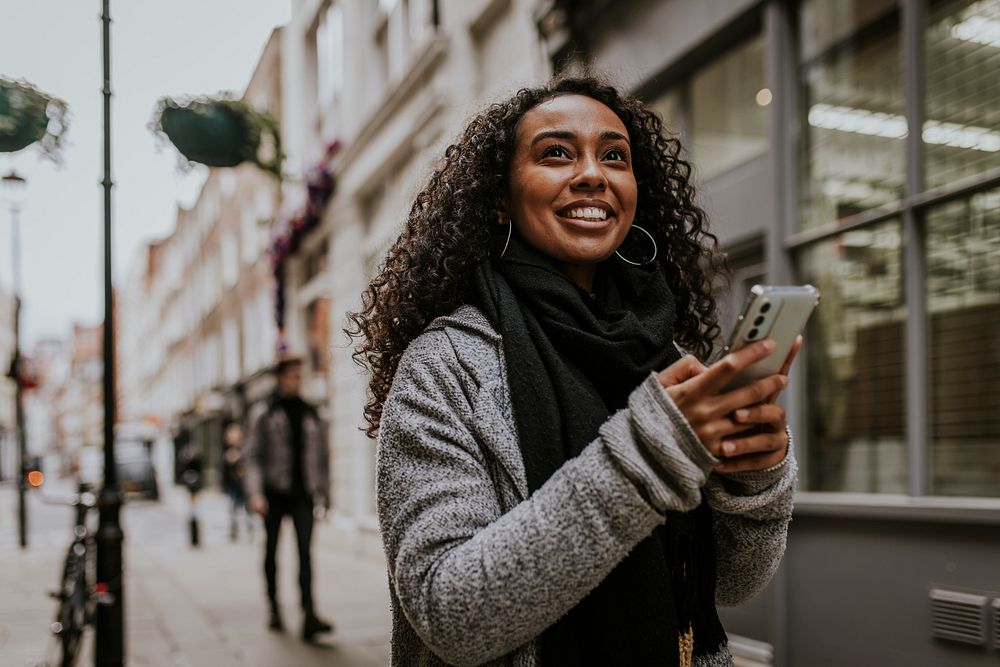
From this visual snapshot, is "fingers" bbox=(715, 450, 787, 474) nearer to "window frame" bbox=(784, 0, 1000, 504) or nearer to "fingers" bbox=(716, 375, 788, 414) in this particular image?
"fingers" bbox=(716, 375, 788, 414)

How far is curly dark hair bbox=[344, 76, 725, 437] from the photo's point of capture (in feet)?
5.43

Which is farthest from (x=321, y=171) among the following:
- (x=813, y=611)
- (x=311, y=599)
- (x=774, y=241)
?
(x=813, y=611)

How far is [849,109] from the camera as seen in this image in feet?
17.4

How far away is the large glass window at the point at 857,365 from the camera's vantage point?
4.86m

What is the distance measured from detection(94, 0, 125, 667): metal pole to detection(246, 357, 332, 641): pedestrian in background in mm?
1545

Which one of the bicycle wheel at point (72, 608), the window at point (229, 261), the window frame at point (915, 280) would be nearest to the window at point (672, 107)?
the window frame at point (915, 280)

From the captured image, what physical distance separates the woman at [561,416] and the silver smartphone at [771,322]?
22 mm

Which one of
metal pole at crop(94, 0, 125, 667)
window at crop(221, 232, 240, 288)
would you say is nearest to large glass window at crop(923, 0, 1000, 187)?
metal pole at crop(94, 0, 125, 667)

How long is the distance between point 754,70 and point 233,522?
1276 cm

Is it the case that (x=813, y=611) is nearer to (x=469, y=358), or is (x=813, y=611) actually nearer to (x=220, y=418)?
(x=469, y=358)

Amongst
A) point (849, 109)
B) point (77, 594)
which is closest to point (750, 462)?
point (849, 109)

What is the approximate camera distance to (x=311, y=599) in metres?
7.04

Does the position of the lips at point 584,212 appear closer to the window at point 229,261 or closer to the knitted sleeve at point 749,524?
the knitted sleeve at point 749,524

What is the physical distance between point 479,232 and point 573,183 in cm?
18
